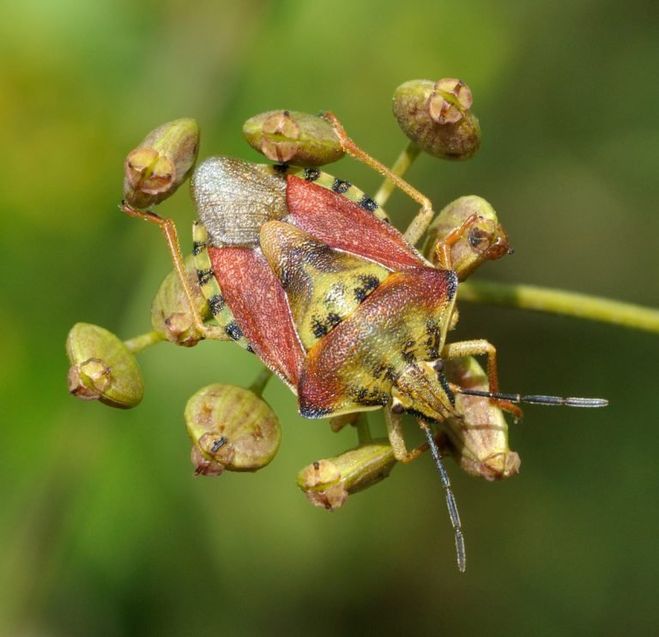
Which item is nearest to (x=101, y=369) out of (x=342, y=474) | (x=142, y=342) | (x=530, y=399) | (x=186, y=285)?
(x=142, y=342)

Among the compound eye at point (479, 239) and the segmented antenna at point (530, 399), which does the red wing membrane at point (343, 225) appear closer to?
the compound eye at point (479, 239)

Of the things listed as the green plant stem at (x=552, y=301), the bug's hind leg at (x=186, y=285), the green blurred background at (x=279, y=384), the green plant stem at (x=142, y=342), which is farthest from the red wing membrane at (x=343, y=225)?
the green blurred background at (x=279, y=384)

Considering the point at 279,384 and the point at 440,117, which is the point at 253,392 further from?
Result: the point at 279,384

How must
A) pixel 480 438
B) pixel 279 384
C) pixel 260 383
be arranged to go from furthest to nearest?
pixel 279 384, pixel 260 383, pixel 480 438

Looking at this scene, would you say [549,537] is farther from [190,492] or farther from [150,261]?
[150,261]

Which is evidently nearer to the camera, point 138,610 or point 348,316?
point 348,316

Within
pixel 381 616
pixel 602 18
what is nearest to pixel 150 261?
pixel 381 616
